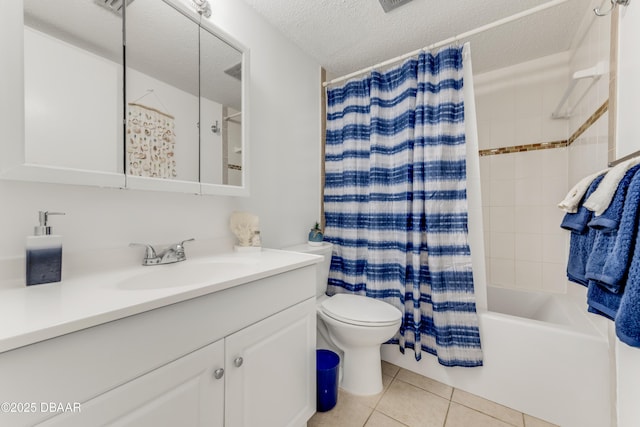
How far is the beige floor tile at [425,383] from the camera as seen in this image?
1.54 meters

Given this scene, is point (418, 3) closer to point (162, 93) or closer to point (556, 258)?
point (162, 93)

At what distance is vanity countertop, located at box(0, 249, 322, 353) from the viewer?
490 mm

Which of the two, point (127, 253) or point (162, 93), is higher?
point (162, 93)

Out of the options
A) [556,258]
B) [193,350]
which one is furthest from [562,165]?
[193,350]

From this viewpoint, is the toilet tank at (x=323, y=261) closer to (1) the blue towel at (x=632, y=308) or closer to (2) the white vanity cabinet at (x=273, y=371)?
(2) the white vanity cabinet at (x=273, y=371)

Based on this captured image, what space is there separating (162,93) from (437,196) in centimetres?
151

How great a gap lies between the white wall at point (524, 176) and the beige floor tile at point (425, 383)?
3.39ft

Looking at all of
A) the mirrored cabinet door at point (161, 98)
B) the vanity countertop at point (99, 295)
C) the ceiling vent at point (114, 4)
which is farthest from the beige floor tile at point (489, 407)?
the ceiling vent at point (114, 4)

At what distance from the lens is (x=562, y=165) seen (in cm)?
194

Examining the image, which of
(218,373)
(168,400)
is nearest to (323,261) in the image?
(218,373)

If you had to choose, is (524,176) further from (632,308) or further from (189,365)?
(189,365)

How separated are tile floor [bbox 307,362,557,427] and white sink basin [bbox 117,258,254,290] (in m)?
0.92

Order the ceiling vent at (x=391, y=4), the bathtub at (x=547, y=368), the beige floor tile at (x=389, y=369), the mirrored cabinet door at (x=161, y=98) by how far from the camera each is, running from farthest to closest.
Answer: the beige floor tile at (x=389, y=369) < the ceiling vent at (x=391, y=4) < the bathtub at (x=547, y=368) < the mirrored cabinet door at (x=161, y=98)

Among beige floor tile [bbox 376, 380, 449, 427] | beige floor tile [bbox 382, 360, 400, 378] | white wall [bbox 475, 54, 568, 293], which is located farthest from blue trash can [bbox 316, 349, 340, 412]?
white wall [bbox 475, 54, 568, 293]
